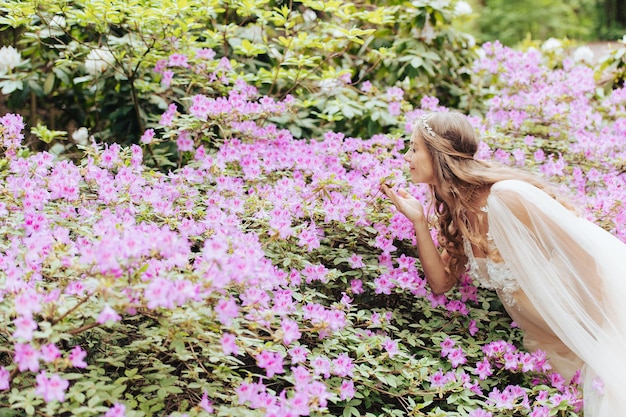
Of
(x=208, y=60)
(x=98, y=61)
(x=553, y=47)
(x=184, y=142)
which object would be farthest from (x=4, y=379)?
(x=553, y=47)

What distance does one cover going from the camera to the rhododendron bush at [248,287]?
5.53ft

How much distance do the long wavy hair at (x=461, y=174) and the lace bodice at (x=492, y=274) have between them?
0.04 m

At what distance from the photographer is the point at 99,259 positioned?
160 cm

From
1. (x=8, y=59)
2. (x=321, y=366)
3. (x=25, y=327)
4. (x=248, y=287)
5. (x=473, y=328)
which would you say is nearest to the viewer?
(x=25, y=327)

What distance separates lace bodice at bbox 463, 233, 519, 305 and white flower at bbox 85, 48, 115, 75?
192 cm

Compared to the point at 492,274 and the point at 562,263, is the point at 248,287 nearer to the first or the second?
the point at 492,274

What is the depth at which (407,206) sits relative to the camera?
263cm

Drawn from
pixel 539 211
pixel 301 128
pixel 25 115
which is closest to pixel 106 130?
pixel 25 115

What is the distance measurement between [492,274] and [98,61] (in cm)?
219

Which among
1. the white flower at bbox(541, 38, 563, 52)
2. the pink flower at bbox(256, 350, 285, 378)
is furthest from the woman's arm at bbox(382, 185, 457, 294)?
the white flower at bbox(541, 38, 563, 52)

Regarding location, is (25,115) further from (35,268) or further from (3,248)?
(35,268)

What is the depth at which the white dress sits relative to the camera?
2451mm

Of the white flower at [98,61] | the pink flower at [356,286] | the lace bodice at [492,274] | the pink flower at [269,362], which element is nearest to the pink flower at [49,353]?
the pink flower at [269,362]

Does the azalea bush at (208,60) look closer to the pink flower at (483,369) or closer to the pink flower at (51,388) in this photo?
the pink flower at (483,369)
